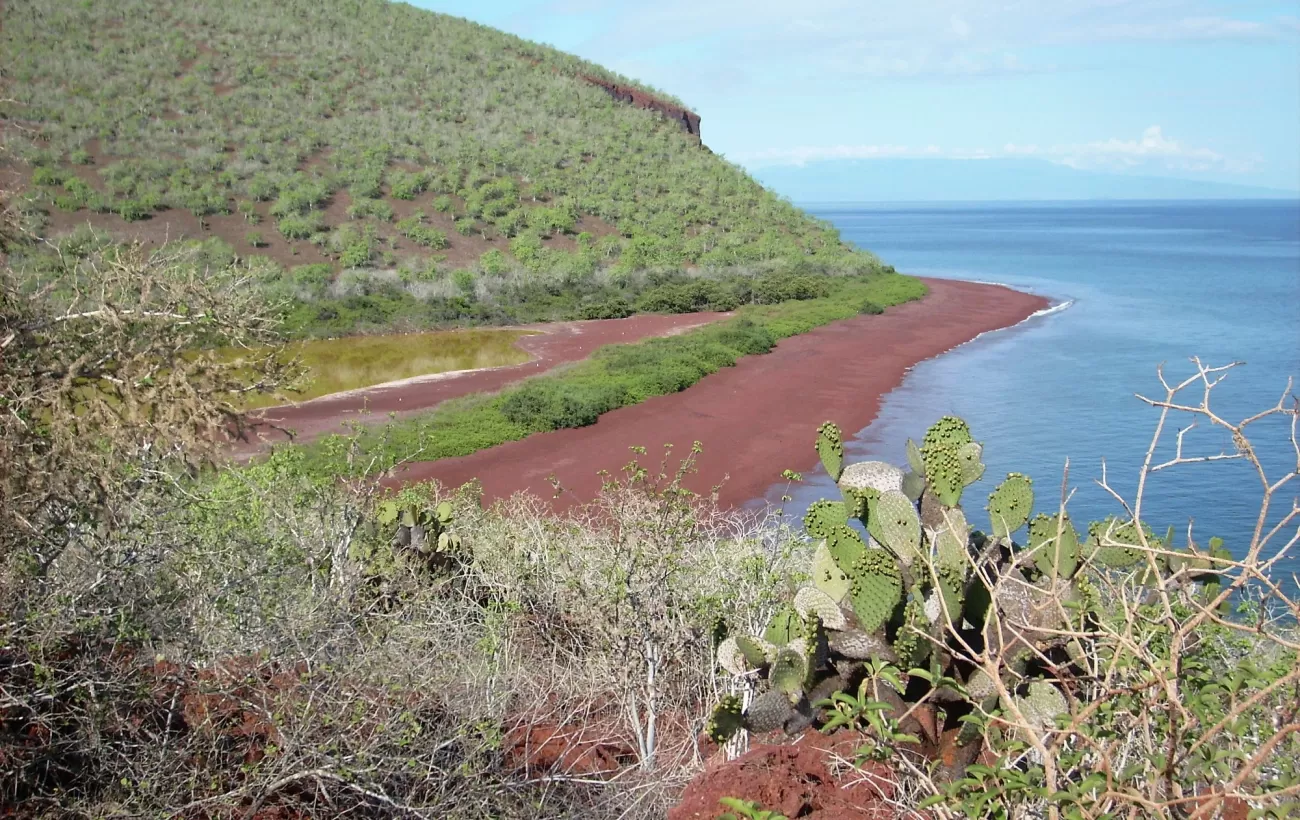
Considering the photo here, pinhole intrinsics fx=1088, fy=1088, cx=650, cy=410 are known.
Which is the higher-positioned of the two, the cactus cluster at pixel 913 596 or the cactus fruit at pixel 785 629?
the cactus cluster at pixel 913 596

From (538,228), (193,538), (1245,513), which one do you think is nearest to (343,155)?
(538,228)

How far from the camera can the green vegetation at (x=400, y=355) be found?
2505cm

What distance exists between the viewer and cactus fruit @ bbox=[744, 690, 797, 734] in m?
4.50

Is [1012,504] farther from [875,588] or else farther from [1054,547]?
[875,588]

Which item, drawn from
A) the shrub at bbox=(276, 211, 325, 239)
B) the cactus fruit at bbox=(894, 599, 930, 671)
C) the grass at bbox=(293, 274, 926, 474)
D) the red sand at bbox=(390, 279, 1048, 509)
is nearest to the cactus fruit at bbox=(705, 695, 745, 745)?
the cactus fruit at bbox=(894, 599, 930, 671)

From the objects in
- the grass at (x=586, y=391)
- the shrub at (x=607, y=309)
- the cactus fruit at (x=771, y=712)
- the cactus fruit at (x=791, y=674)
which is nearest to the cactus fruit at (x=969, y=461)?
the cactus fruit at (x=791, y=674)

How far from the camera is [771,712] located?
450 centimetres

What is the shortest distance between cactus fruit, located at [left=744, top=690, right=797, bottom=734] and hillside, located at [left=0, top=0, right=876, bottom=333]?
2777cm

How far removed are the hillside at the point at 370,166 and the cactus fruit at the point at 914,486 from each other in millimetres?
27453

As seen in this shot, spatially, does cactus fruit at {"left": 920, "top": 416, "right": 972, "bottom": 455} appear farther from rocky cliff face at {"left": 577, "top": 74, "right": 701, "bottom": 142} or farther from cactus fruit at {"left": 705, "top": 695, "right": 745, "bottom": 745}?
rocky cliff face at {"left": 577, "top": 74, "right": 701, "bottom": 142}

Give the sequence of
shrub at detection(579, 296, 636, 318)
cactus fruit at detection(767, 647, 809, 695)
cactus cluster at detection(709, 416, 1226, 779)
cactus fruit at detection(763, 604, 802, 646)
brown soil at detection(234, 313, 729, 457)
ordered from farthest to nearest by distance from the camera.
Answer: shrub at detection(579, 296, 636, 318) < brown soil at detection(234, 313, 729, 457) < cactus fruit at detection(763, 604, 802, 646) < cactus fruit at detection(767, 647, 809, 695) < cactus cluster at detection(709, 416, 1226, 779)

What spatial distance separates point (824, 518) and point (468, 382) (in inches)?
770

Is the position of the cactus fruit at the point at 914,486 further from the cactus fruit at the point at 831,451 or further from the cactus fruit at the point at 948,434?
the cactus fruit at the point at 831,451

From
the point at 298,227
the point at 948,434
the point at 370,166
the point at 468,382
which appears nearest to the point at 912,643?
the point at 948,434
